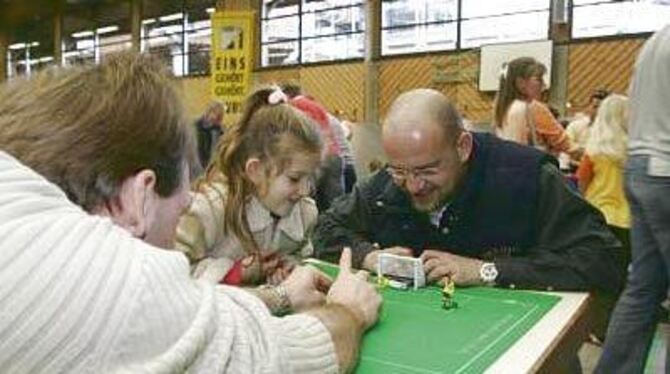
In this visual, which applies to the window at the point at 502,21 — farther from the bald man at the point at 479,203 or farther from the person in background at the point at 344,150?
the bald man at the point at 479,203

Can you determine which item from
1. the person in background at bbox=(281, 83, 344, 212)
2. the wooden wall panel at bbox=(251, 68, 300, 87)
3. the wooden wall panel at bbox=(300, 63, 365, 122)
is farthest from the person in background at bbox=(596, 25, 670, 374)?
the wooden wall panel at bbox=(251, 68, 300, 87)

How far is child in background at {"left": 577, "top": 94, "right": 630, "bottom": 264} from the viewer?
12.6 ft

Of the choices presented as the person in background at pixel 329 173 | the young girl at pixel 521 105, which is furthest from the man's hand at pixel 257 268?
the person in background at pixel 329 173

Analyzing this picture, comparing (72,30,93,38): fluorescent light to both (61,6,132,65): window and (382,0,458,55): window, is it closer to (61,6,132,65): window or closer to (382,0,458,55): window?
A: (61,6,132,65): window

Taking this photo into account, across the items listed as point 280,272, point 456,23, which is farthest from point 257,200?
point 456,23

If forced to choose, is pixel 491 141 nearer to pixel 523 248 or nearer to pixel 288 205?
pixel 523 248

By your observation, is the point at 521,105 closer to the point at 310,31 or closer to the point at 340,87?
the point at 340,87

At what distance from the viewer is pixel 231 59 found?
6516 mm

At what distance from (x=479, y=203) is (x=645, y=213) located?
37.5 inches

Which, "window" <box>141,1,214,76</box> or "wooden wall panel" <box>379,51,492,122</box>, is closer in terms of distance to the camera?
"wooden wall panel" <box>379,51,492,122</box>

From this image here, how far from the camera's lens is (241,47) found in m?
6.65

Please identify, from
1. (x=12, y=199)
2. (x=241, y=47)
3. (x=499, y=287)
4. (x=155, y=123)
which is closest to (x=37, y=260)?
(x=12, y=199)

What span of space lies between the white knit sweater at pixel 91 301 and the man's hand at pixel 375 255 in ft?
3.85

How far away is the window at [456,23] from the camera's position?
10898 millimetres
